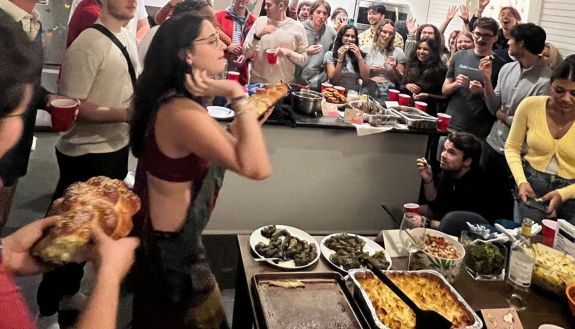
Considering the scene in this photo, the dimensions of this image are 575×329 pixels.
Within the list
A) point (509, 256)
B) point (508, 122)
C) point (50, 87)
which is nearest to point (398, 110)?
point (508, 122)

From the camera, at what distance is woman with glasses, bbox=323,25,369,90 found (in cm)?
319

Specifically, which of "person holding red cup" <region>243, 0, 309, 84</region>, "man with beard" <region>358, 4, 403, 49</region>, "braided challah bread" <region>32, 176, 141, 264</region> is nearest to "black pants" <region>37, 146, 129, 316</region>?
"braided challah bread" <region>32, 176, 141, 264</region>

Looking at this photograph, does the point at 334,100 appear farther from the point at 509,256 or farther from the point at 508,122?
the point at 509,256

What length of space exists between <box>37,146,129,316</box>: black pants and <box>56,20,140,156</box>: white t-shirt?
1 centimetres

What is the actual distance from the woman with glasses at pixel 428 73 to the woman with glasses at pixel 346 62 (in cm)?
32

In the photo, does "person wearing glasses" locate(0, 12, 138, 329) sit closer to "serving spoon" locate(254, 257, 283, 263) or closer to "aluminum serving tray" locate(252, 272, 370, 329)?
"aluminum serving tray" locate(252, 272, 370, 329)

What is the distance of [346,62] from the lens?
3230 millimetres

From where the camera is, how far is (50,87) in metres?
0.89

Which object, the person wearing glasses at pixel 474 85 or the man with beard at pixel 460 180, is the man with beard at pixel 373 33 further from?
the man with beard at pixel 460 180

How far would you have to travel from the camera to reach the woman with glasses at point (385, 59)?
3236 mm

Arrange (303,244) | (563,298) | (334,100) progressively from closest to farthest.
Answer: (563,298) → (303,244) → (334,100)

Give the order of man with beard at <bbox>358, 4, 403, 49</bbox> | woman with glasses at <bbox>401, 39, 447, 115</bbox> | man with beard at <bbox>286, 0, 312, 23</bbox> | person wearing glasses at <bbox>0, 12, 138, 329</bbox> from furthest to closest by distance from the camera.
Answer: man with beard at <bbox>286, 0, 312, 23</bbox> < man with beard at <bbox>358, 4, 403, 49</bbox> < woman with glasses at <bbox>401, 39, 447, 115</bbox> < person wearing glasses at <bbox>0, 12, 138, 329</bbox>

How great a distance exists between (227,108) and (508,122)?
217 cm

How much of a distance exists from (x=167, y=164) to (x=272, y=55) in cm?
160
